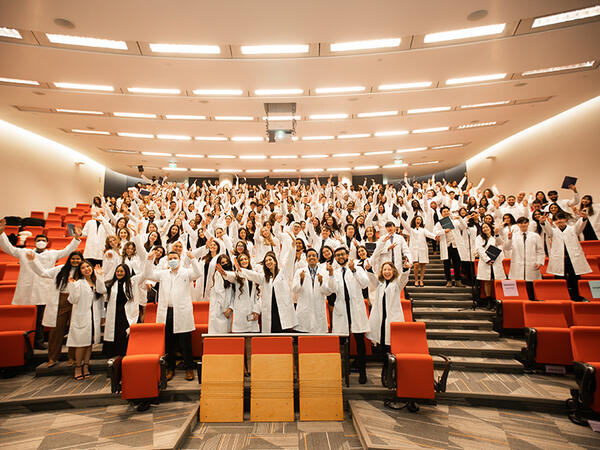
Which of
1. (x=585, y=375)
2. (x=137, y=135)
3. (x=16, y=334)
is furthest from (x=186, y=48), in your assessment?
(x=585, y=375)

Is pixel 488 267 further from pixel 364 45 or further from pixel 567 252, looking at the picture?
pixel 364 45

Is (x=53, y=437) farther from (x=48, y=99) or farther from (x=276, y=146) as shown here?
(x=276, y=146)

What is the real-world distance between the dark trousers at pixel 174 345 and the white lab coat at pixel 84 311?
1.06m

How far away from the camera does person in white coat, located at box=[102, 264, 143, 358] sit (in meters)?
4.46

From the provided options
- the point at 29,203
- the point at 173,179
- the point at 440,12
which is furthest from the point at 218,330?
the point at 173,179

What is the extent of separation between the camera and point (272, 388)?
3752 millimetres

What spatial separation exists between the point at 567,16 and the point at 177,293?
7.93 metres

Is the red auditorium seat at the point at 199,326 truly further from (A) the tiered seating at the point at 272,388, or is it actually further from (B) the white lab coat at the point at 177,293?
(A) the tiered seating at the point at 272,388

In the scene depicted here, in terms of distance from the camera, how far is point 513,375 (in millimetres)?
4461

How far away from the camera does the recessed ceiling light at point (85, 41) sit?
5577 millimetres

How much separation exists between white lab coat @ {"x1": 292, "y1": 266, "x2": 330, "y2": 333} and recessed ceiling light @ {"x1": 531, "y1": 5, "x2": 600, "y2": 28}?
578 cm

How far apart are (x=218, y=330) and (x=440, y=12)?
6.18 m

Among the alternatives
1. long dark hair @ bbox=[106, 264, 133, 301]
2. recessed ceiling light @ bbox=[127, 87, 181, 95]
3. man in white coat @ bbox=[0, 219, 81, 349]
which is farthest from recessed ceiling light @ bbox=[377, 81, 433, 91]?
man in white coat @ bbox=[0, 219, 81, 349]

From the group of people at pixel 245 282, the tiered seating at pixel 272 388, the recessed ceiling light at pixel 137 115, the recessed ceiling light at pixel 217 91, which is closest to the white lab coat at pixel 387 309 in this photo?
the group of people at pixel 245 282
